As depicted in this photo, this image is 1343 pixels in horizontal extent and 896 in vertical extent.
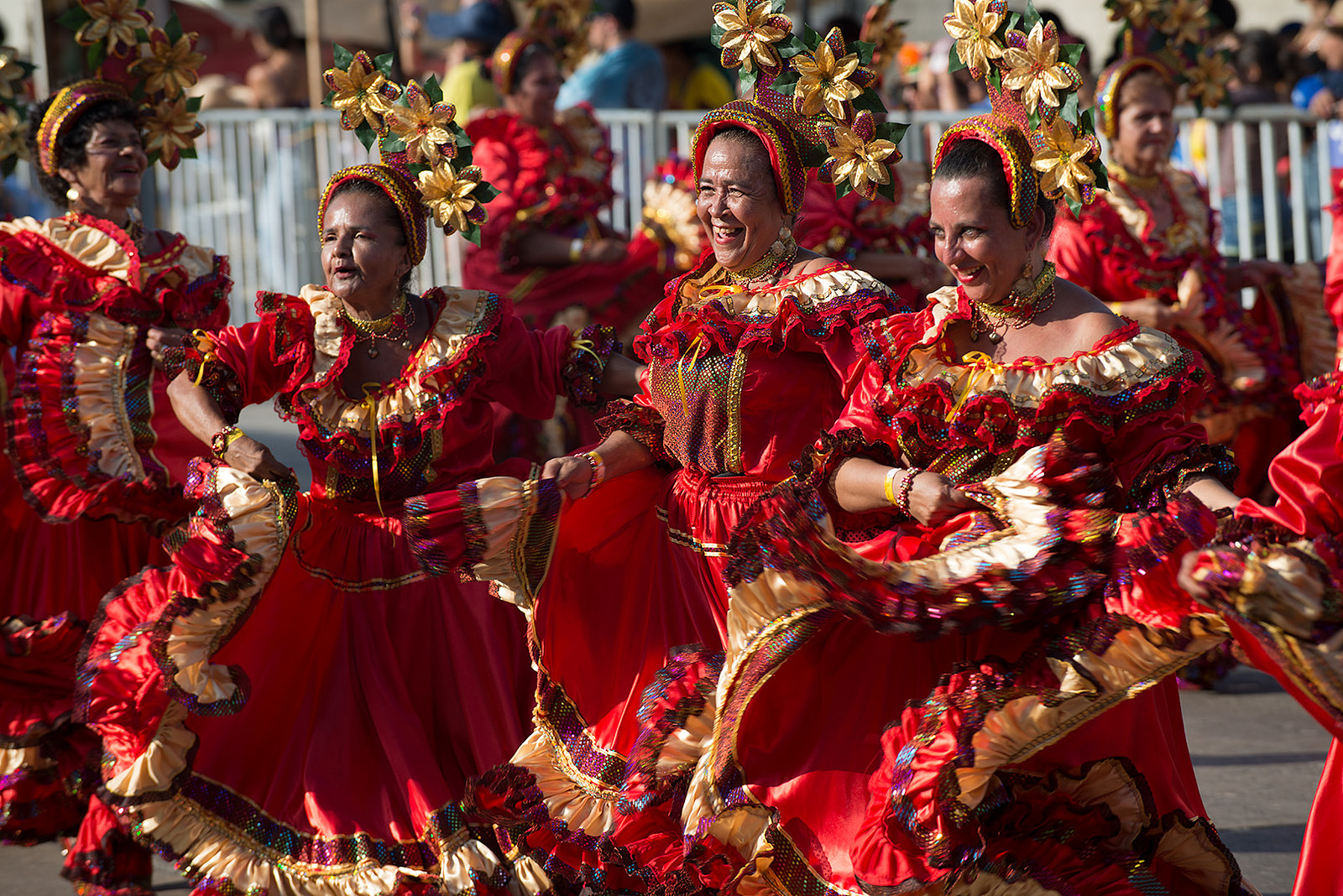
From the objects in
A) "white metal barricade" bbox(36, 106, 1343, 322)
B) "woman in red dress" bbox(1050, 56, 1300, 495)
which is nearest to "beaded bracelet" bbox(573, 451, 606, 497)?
"woman in red dress" bbox(1050, 56, 1300, 495)

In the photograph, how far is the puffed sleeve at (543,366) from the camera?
427cm

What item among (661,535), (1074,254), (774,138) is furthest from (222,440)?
(1074,254)

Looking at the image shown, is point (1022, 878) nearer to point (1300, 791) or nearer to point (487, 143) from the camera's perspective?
point (1300, 791)

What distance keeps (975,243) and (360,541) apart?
182 cm

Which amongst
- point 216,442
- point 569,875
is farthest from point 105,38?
point 569,875

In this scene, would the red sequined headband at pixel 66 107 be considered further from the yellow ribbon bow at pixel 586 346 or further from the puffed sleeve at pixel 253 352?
the yellow ribbon bow at pixel 586 346

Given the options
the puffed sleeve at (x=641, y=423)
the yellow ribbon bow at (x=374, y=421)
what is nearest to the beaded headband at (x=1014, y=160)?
the puffed sleeve at (x=641, y=423)

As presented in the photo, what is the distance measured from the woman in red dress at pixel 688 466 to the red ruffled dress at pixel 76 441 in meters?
1.62

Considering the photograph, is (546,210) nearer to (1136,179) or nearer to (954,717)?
(1136,179)

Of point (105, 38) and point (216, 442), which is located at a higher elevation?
point (105, 38)

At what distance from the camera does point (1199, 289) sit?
6371mm

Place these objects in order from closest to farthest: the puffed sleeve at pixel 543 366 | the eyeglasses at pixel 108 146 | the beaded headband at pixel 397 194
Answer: the beaded headband at pixel 397 194
the puffed sleeve at pixel 543 366
the eyeglasses at pixel 108 146

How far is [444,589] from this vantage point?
4219 millimetres

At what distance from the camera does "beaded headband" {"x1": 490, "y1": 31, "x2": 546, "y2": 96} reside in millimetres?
7625
